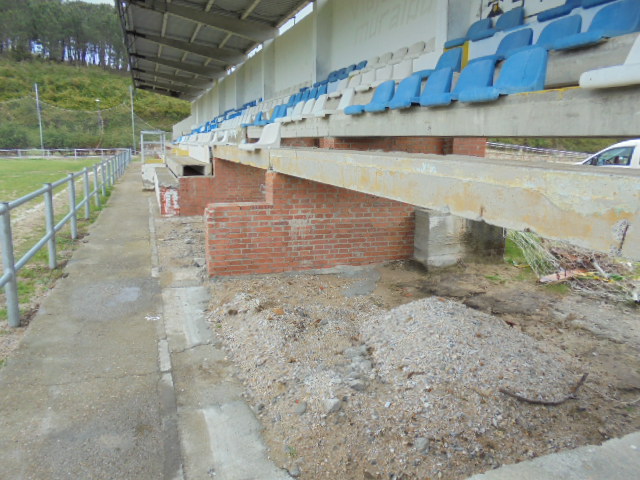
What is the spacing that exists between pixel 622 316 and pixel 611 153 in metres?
8.02

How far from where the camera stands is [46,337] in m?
4.48

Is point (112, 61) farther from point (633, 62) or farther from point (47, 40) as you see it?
point (633, 62)

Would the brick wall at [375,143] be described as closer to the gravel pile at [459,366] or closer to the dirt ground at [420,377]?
the dirt ground at [420,377]

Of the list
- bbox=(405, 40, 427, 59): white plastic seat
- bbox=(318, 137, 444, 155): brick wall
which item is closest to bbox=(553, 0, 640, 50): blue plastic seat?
bbox=(318, 137, 444, 155): brick wall

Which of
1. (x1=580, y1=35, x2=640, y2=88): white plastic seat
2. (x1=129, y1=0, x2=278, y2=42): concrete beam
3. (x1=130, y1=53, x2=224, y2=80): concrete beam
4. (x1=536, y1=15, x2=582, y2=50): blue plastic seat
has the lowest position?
(x1=580, y1=35, x2=640, y2=88): white plastic seat

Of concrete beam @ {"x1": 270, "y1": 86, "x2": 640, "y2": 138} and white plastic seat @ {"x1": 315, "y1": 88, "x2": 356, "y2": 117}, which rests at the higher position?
white plastic seat @ {"x1": 315, "y1": 88, "x2": 356, "y2": 117}

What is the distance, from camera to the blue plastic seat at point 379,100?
16.8 ft

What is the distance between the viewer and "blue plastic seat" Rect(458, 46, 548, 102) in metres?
3.24

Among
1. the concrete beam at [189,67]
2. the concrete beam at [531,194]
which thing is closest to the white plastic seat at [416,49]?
the concrete beam at [531,194]

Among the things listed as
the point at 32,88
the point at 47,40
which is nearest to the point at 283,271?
the point at 32,88

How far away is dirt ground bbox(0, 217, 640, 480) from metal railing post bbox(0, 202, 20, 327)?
189 cm

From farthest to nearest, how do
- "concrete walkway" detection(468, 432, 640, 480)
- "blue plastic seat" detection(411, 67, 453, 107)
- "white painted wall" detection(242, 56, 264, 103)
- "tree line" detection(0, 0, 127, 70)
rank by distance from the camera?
"tree line" detection(0, 0, 127, 70) < "white painted wall" detection(242, 56, 264, 103) < "blue plastic seat" detection(411, 67, 453, 107) < "concrete walkway" detection(468, 432, 640, 480)

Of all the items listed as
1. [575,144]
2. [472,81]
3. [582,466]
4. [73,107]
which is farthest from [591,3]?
[73,107]

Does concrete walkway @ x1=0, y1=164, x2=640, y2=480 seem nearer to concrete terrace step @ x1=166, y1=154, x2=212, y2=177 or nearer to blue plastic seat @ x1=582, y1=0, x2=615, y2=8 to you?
blue plastic seat @ x1=582, y1=0, x2=615, y2=8
